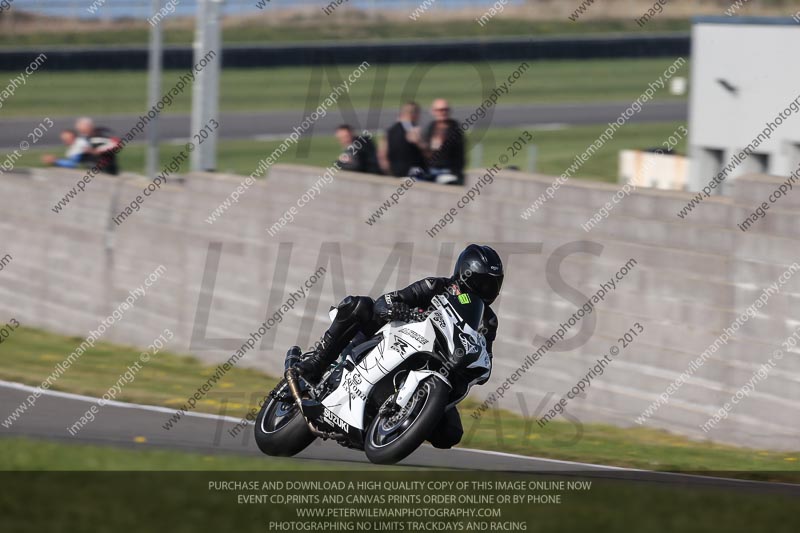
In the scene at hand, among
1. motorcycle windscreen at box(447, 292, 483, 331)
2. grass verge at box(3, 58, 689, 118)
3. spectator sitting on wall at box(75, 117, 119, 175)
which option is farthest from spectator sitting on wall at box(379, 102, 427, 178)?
grass verge at box(3, 58, 689, 118)

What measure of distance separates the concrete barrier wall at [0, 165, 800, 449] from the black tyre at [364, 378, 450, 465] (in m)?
4.24

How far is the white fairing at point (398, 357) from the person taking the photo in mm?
9211

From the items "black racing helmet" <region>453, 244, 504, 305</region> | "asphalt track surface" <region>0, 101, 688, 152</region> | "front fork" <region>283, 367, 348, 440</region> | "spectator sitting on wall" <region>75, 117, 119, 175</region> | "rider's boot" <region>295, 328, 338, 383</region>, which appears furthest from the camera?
"asphalt track surface" <region>0, 101, 688, 152</region>

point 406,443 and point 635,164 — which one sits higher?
point 406,443

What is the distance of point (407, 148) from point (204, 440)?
607cm

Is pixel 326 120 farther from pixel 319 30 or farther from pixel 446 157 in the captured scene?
pixel 446 157

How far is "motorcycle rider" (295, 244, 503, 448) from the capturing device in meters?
9.34

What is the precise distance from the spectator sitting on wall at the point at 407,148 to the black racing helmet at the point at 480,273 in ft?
21.6

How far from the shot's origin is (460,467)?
9.62 m

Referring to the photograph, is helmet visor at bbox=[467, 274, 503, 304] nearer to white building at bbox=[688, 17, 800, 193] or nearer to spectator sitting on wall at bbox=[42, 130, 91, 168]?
white building at bbox=[688, 17, 800, 193]
